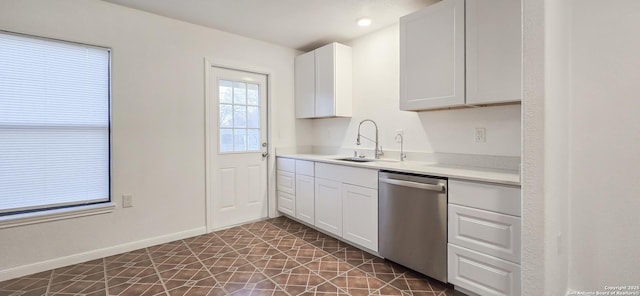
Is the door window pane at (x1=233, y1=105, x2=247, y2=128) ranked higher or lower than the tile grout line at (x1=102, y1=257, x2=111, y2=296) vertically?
higher

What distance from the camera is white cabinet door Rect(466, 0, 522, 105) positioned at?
196cm

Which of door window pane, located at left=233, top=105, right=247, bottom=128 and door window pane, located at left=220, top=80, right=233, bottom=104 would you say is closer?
door window pane, located at left=220, top=80, right=233, bottom=104

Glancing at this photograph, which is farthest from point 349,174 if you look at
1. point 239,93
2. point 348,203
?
point 239,93

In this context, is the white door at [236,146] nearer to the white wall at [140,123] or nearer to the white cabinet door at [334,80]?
the white wall at [140,123]

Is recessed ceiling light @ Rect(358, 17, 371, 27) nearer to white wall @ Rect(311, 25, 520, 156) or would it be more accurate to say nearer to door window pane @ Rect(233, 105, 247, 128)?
white wall @ Rect(311, 25, 520, 156)

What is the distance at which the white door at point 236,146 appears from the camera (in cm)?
338

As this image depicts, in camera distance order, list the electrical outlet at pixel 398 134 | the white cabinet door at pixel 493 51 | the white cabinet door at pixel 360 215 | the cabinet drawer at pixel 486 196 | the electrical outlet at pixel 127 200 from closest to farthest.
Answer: the cabinet drawer at pixel 486 196, the white cabinet door at pixel 493 51, the white cabinet door at pixel 360 215, the electrical outlet at pixel 127 200, the electrical outlet at pixel 398 134

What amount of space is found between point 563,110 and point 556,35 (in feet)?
1.51

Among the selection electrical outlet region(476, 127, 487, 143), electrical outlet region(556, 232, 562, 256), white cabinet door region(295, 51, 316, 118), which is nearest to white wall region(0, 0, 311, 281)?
Answer: white cabinet door region(295, 51, 316, 118)

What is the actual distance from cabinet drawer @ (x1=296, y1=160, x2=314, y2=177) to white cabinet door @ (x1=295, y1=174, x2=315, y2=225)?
45 mm

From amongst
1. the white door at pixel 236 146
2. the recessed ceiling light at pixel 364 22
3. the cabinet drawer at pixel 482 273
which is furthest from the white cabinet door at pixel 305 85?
the cabinet drawer at pixel 482 273

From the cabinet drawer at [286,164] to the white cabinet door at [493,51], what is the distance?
2096mm

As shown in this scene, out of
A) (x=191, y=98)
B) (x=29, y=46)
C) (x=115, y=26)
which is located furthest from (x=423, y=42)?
(x=29, y=46)

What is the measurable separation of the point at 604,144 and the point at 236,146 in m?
3.32
